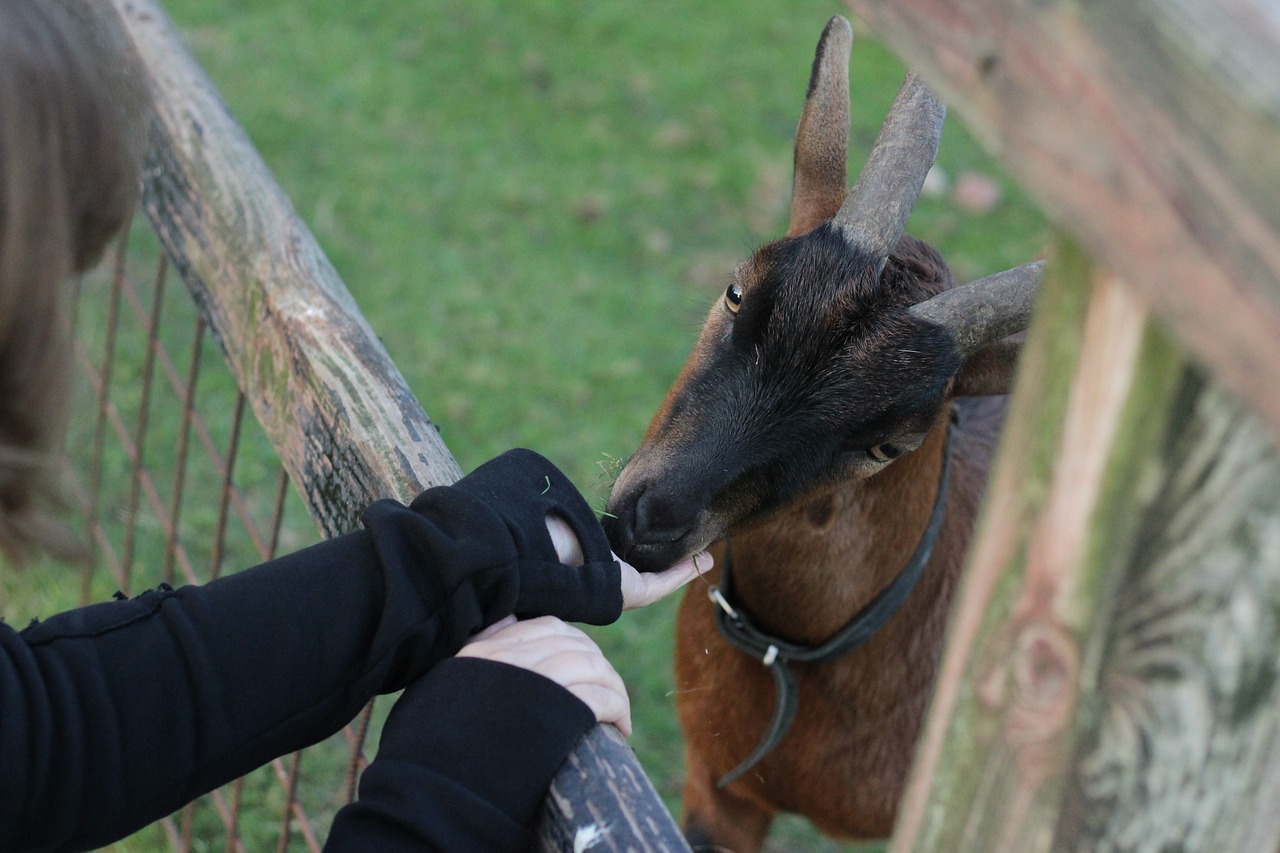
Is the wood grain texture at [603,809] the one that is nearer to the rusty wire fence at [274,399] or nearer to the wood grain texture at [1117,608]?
the rusty wire fence at [274,399]

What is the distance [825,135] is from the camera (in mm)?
2455

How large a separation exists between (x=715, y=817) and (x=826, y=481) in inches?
44.0

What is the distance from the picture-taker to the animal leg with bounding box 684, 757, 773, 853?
2.87m

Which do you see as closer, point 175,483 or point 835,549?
point 835,549

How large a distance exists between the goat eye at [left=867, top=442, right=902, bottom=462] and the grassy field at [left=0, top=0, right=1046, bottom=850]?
1690mm

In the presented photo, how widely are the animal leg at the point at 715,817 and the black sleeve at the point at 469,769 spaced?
5.38 ft

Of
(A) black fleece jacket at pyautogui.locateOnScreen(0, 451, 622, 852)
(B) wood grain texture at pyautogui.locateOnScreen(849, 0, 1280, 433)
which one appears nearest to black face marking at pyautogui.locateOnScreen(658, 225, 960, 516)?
(A) black fleece jacket at pyautogui.locateOnScreen(0, 451, 622, 852)

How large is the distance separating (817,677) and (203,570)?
204cm

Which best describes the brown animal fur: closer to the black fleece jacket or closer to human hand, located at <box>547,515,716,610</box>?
human hand, located at <box>547,515,716,610</box>

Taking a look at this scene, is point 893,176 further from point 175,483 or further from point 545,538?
point 175,483

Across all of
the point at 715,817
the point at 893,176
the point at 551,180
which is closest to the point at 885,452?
the point at 893,176

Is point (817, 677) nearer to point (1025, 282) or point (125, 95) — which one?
point (1025, 282)

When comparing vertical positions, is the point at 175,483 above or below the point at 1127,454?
below

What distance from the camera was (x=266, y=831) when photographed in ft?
9.60
